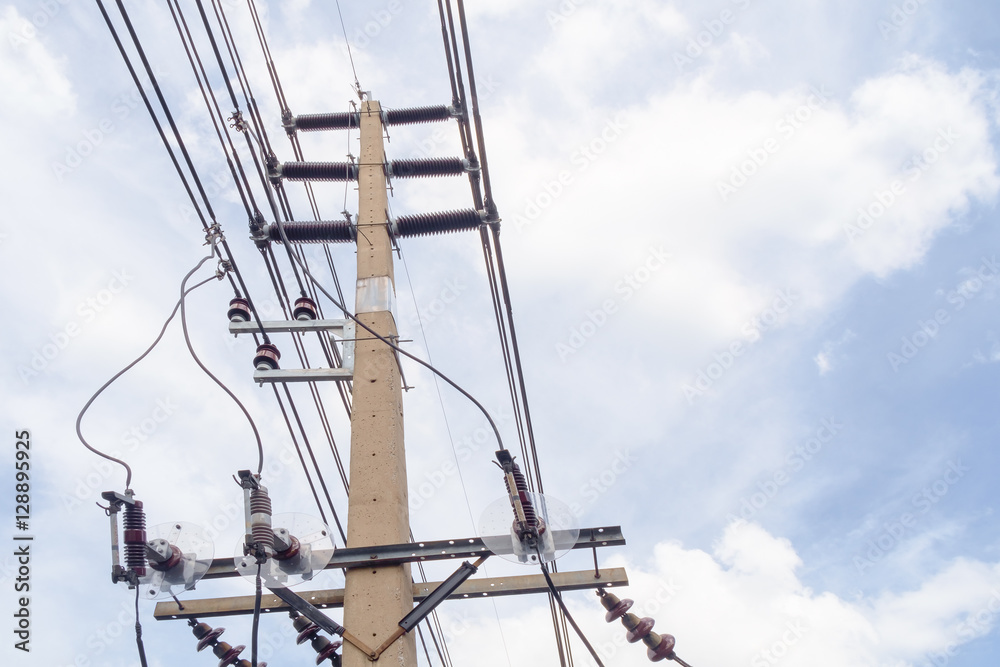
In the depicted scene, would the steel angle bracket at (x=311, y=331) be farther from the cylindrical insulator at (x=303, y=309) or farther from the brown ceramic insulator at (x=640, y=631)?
the brown ceramic insulator at (x=640, y=631)

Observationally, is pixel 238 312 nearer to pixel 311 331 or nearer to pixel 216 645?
pixel 311 331

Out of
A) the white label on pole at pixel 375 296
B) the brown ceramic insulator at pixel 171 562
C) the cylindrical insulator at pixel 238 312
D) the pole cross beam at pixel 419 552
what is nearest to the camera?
the brown ceramic insulator at pixel 171 562

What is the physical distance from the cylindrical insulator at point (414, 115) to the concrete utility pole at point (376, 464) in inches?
93.7

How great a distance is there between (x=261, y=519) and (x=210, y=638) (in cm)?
178

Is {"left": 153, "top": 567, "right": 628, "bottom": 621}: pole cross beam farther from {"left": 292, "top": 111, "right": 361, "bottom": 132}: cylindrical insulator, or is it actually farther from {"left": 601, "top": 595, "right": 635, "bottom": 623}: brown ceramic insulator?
{"left": 292, "top": 111, "right": 361, "bottom": 132}: cylindrical insulator

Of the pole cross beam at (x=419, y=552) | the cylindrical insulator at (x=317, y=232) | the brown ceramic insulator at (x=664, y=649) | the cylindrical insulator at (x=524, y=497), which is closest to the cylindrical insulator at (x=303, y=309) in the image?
the cylindrical insulator at (x=317, y=232)

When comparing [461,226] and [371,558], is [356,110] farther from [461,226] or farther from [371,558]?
[371,558]

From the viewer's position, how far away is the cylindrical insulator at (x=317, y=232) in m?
6.94

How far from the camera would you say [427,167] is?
8430 millimetres

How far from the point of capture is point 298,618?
17.0 ft

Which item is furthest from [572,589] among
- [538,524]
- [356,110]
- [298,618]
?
[356,110]

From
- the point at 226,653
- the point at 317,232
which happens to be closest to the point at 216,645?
the point at 226,653

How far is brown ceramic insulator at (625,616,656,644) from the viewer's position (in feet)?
15.5

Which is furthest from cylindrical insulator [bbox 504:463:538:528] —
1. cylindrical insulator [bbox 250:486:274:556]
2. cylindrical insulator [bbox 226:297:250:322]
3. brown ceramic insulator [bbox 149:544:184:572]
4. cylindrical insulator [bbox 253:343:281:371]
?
cylindrical insulator [bbox 226:297:250:322]
